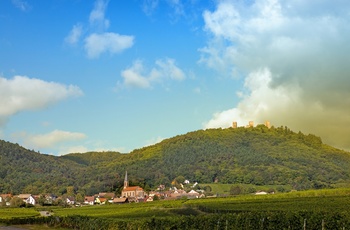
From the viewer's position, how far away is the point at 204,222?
40.5 metres

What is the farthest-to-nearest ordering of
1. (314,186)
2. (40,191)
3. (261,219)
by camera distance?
(40,191)
(314,186)
(261,219)

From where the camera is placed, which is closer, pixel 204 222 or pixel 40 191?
pixel 204 222

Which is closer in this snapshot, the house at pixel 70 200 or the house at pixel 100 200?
the house at pixel 70 200

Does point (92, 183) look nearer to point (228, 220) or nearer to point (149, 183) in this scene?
point (149, 183)

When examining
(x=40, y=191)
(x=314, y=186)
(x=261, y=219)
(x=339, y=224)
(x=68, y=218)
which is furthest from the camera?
(x=40, y=191)

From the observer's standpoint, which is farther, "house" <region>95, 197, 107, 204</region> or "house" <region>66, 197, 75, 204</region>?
"house" <region>95, 197, 107, 204</region>

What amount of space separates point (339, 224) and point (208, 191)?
139662mm

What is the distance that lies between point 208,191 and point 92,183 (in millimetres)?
48800

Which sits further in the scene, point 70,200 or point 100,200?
point 70,200

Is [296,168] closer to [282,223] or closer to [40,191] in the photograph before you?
[40,191]

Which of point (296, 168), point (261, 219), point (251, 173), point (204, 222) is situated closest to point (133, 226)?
point (204, 222)

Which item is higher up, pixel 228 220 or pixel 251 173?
pixel 251 173

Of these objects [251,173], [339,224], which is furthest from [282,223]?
[251,173]

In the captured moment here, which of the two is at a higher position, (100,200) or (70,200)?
(70,200)
